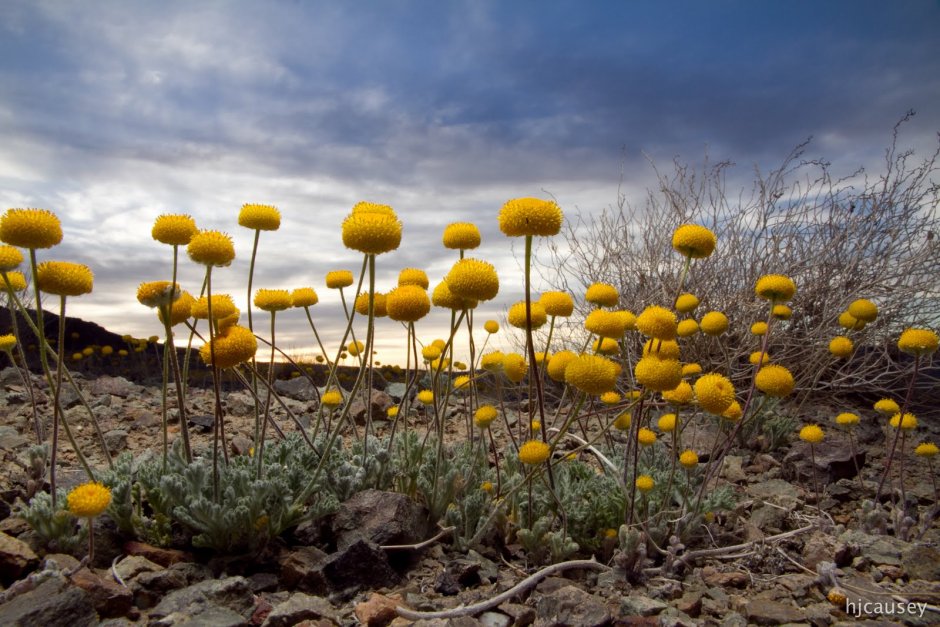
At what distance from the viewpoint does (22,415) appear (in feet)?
23.2

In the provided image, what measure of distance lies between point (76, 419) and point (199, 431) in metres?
1.38

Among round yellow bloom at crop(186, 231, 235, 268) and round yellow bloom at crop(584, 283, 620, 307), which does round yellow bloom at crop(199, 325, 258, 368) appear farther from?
round yellow bloom at crop(584, 283, 620, 307)

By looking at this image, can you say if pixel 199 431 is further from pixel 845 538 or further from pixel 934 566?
pixel 934 566

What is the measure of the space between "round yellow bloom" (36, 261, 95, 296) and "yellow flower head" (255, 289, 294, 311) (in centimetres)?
95

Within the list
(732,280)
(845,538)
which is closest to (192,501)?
(845,538)

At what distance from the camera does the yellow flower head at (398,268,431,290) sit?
3.98 meters

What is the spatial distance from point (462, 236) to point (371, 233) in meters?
0.76

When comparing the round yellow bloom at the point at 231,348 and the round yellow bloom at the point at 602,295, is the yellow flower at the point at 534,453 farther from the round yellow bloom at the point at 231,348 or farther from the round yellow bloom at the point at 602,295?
the round yellow bloom at the point at 231,348

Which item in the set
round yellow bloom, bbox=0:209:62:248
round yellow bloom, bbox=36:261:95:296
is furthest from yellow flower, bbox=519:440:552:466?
round yellow bloom, bbox=0:209:62:248

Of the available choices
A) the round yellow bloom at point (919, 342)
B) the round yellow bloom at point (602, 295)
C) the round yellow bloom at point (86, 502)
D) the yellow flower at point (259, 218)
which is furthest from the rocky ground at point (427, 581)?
the yellow flower at point (259, 218)

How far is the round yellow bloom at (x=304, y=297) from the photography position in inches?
176

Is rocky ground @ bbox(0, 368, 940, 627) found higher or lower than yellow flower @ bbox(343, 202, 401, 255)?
lower

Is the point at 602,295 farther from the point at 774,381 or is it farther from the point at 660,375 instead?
the point at 774,381

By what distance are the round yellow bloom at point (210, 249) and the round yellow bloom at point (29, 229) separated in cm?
67
